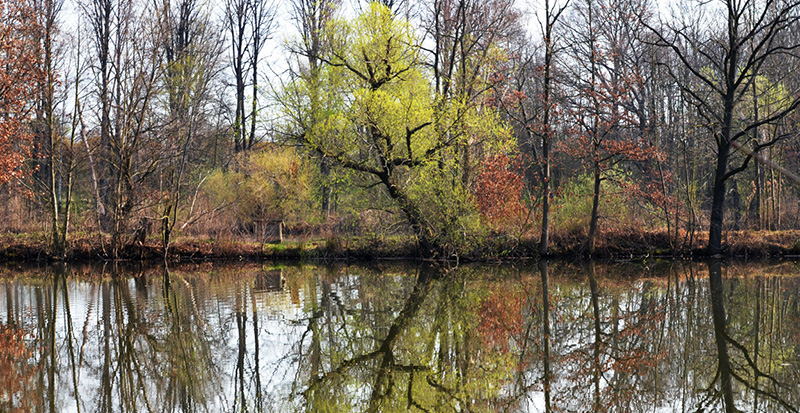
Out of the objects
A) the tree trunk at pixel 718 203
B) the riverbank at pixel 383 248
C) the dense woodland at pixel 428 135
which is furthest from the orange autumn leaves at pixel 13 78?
the tree trunk at pixel 718 203

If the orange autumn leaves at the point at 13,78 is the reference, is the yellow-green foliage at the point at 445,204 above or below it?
below

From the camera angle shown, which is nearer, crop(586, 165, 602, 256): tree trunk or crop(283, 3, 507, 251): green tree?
crop(283, 3, 507, 251): green tree

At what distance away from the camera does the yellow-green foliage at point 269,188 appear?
27.9m

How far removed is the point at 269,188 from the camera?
28.0 metres

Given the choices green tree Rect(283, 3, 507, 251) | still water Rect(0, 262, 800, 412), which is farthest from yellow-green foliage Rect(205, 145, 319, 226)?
still water Rect(0, 262, 800, 412)

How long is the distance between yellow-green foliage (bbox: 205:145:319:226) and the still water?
12128mm

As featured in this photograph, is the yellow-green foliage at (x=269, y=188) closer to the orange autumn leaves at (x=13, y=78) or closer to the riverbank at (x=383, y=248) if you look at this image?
the riverbank at (x=383, y=248)

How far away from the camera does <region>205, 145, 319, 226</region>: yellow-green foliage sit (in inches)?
1097

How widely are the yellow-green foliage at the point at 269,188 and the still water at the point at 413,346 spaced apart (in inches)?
477

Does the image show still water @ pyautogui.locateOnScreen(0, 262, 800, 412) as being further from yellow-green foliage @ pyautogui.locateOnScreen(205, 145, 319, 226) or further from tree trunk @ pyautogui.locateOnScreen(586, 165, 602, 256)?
yellow-green foliage @ pyautogui.locateOnScreen(205, 145, 319, 226)

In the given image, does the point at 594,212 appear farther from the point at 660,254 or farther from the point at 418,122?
the point at 418,122

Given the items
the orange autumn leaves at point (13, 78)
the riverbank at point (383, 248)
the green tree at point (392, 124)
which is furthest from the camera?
the riverbank at point (383, 248)

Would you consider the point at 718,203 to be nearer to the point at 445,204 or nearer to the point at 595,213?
the point at 595,213

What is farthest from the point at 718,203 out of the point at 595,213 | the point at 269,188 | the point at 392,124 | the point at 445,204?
the point at 269,188
